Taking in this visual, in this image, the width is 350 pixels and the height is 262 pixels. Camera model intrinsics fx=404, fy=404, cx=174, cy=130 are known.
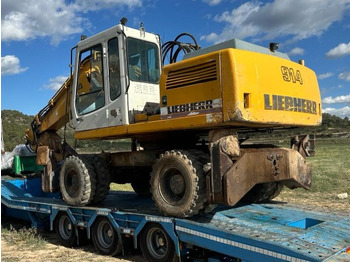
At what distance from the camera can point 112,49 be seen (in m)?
7.14

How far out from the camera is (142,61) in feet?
24.4

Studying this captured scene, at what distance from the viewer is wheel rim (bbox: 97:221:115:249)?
7089mm

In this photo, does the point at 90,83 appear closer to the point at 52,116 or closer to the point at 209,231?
the point at 52,116

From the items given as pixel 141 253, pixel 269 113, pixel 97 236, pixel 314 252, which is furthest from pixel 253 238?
pixel 97 236

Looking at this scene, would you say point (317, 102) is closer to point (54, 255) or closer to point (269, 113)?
point (269, 113)

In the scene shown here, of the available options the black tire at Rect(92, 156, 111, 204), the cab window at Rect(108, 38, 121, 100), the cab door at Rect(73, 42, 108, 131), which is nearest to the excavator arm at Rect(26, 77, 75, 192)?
the cab door at Rect(73, 42, 108, 131)

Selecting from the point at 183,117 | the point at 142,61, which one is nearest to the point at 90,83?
the point at 142,61

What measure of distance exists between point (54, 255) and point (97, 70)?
3438 mm

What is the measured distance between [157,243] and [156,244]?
0.10 feet

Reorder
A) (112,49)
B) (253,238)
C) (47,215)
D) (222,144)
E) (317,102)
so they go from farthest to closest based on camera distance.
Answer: (47,215)
(112,49)
(317,102)
(222,144)
(253,238)

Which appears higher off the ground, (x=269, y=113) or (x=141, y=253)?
(x=269, y=113)

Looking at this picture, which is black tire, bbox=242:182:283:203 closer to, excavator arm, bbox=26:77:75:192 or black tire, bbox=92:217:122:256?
black tire, bbox=92:217:122:256

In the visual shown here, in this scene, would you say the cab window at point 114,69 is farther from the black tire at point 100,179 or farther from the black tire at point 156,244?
→ the black tire at point 156,244

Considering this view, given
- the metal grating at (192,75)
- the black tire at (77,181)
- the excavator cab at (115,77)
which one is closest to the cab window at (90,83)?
the excavator cab at (115,77)
